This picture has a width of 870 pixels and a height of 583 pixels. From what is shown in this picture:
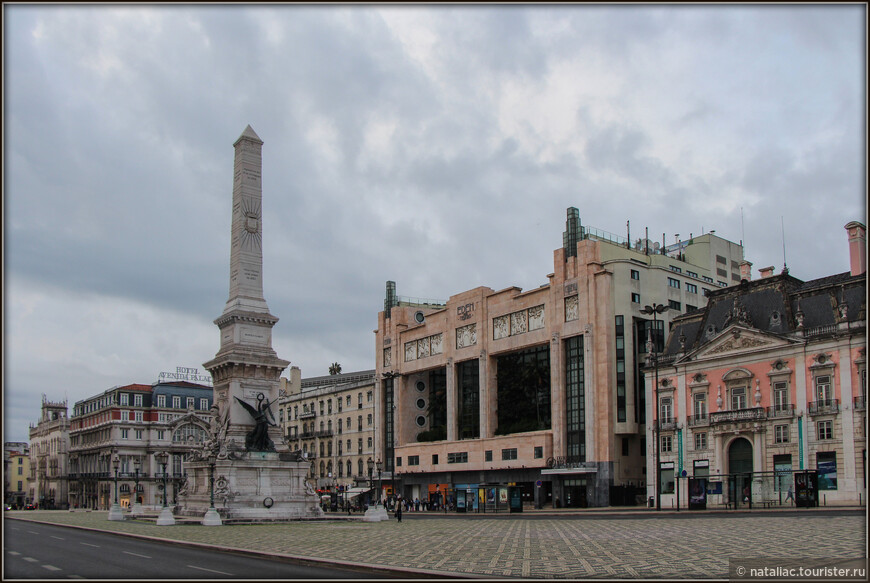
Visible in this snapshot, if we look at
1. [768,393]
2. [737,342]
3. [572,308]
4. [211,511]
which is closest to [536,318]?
[572,308]

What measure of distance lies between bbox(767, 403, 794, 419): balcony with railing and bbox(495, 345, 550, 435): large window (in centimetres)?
2492

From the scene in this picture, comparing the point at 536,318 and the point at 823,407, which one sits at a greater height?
the point at 536,318

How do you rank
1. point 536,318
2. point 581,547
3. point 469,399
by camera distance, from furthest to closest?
point 469,399
point 536,318
point 581,547

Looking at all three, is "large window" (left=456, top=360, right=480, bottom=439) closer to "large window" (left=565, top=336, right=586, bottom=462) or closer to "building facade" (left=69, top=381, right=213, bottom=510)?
"large window" (left=565, top=336, right=586, bottom=462)

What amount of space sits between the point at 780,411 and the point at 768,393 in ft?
5.30

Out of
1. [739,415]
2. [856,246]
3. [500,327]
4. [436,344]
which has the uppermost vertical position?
[856,246]

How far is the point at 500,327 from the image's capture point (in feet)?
269

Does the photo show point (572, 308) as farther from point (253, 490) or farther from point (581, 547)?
point (581, 547)

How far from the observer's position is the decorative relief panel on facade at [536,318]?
77.6 metres

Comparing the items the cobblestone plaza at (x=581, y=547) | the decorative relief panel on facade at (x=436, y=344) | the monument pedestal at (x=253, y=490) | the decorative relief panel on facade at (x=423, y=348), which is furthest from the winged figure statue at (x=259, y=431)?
the decorative relief panel on facade at (x=423, y=348)

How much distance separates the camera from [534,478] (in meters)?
76.4

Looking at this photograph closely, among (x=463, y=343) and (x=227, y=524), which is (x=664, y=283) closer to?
(x=463, y=343)

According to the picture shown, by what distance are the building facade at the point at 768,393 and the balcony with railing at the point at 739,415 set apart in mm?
72

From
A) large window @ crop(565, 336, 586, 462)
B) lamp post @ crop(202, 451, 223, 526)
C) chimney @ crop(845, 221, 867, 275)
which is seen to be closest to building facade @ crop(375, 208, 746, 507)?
large window @ crop(565, 336, 586, 462)
